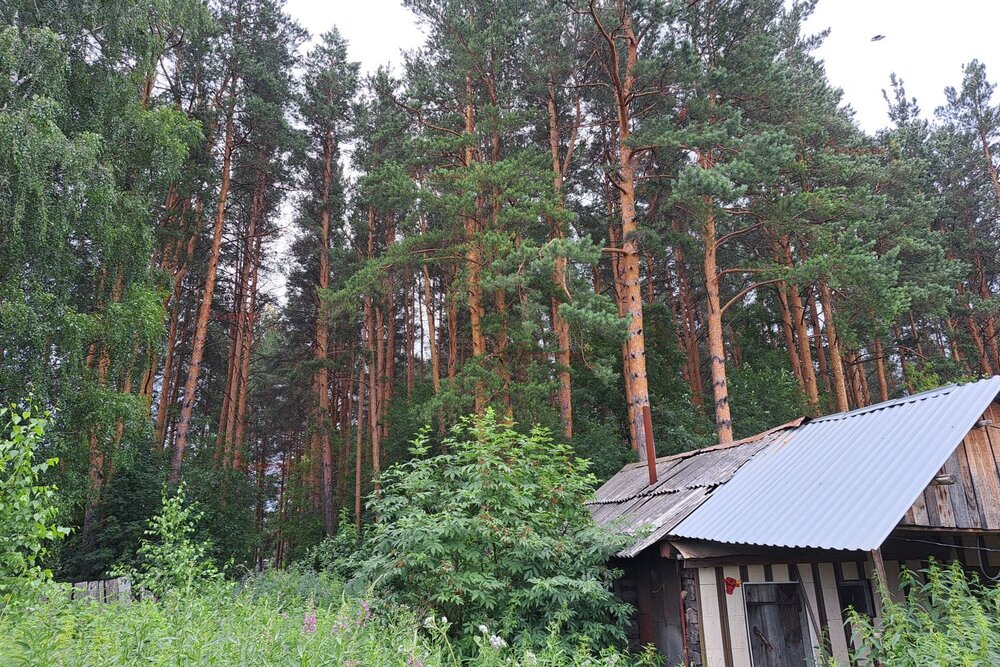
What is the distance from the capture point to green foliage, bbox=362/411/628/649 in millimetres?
6969

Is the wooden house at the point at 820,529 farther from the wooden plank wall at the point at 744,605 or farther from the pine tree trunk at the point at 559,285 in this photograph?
the pine tree trunk at the point at 559,285

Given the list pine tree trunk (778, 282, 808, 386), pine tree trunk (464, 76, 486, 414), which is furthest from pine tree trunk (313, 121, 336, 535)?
pine tree trunk (778, 282, 808, 386)

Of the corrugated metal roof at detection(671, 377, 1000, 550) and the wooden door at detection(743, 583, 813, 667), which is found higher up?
the corrugated metal roof at detection(671, 377, 1000, 550)

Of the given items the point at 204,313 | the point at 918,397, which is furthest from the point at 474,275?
the point at 918,397

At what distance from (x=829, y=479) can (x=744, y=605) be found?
1.83m

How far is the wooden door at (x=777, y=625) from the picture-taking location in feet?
23.6

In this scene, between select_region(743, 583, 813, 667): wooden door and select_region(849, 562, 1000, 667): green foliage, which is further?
select_region(743, 583, 813, 667): wooden door

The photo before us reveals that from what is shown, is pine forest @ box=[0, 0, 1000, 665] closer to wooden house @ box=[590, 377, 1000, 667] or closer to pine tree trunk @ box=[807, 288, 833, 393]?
pine tree trunk @ box=[807, 288, 833, 393]

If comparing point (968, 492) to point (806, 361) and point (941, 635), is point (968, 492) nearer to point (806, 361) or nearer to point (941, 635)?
point (941, 635)

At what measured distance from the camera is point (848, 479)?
671cm

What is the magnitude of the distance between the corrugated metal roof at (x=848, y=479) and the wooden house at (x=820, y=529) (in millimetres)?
19

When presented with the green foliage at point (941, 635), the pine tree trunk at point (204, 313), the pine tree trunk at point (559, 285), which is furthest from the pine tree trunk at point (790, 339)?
the pine tree trunk at point (204, 313)

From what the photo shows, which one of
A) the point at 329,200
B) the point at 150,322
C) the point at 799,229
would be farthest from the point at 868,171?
the point at 150,322

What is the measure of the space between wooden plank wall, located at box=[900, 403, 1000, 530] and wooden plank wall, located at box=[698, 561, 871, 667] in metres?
1.08
